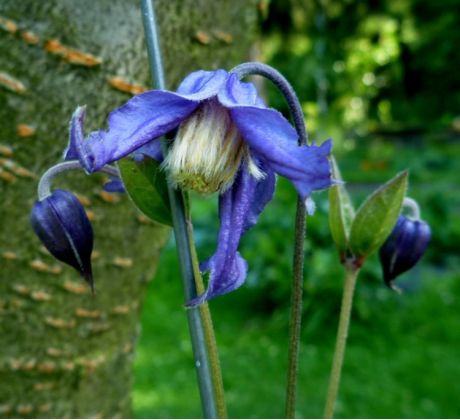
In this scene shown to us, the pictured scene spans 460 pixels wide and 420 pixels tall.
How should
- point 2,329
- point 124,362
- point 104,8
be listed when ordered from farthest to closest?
point 124,362 < point 2,329 < point 104,8

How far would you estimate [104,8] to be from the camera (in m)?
0.95

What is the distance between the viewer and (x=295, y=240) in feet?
1.74

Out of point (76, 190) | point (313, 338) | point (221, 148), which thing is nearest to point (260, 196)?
point (221, 148)

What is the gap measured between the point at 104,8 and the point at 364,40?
6.39 m

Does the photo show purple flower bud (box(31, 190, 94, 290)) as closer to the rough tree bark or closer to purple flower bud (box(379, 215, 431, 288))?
purple flower bud (box(379, 215, 431, 288))

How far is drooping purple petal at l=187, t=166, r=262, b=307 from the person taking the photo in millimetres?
461

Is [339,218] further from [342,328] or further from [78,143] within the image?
[78,143]

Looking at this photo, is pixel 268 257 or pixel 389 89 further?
pixel 389 89

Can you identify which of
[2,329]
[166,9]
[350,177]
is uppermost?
[166,9]

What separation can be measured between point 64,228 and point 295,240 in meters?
0.17

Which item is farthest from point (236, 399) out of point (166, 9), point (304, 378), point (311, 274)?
point (166, 9)

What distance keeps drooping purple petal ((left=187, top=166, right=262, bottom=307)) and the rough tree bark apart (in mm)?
540

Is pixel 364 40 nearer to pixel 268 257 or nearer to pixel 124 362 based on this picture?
pixel 268 257

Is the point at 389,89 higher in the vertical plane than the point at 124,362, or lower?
lower
